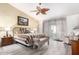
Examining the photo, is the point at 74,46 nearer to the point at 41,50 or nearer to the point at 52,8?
the point at 41,50

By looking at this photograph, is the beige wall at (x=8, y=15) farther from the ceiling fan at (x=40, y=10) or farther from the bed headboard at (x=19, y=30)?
the ceiling fan at (x=40, y=10)

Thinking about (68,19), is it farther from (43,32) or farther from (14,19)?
(14,19)

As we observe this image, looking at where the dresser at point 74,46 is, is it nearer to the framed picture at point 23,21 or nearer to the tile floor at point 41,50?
the tile floor at point 41,50

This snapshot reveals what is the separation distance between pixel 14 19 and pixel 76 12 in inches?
51.3

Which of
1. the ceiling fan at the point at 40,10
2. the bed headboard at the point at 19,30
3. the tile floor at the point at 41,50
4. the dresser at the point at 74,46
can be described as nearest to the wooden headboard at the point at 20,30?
the bed headboard at the point at 19,30

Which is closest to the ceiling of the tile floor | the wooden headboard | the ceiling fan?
the ceiling fan

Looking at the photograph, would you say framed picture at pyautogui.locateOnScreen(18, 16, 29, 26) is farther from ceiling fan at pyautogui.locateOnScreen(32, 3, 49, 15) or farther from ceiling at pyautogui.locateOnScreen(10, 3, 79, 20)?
ceiling fan at pyautogui.locateOnScreen(32, 3, 49, 15)

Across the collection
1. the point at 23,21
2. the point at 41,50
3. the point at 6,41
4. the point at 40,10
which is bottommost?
the point at 41,50

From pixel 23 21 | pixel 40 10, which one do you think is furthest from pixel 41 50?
pixel 40 10

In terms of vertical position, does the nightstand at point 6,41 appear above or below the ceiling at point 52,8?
below

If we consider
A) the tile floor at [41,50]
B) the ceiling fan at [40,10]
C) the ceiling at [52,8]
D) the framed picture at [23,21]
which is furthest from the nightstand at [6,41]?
the ceiling fan at [40,10]

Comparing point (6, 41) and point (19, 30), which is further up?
point (19, 30)

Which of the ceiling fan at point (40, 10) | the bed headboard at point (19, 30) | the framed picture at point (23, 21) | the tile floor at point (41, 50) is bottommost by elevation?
the tile floor at point (41, 50)

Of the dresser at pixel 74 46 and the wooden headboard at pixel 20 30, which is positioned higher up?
the wooden headboard at pixel 20 30
